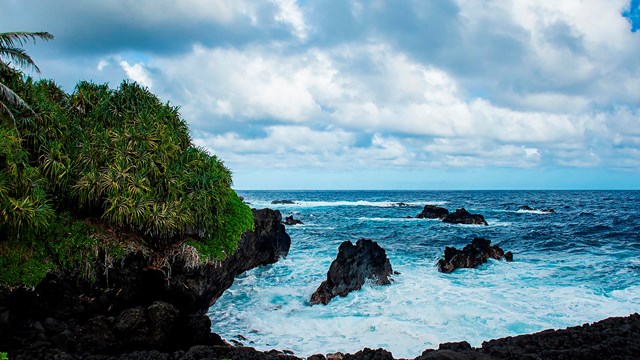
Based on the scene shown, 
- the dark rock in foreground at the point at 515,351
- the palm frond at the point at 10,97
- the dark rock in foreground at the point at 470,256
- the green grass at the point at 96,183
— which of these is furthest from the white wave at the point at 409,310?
the palm frond at the point at 10,97

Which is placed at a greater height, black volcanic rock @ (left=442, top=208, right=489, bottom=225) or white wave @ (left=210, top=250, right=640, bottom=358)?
black volcanic rock @ (left=442, top=208, right=489, bottom=225)

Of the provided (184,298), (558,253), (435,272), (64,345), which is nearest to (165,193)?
(184,298)

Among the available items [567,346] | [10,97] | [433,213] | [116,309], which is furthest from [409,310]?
[433,213]

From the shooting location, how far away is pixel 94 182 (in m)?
12.2

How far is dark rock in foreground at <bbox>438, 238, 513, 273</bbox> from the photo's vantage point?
23500 mm

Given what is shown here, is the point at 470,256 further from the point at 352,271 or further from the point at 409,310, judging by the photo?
the point at 409,310

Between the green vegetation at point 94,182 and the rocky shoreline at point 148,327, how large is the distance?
22.1 inches

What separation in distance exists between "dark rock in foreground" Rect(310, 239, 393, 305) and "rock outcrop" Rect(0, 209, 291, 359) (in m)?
5.25

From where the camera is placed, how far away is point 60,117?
1402 centimetres

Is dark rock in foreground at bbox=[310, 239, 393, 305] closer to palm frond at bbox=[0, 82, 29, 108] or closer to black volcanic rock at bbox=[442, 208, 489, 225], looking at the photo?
palm frond at bbox=[0, 82, 29, 108]

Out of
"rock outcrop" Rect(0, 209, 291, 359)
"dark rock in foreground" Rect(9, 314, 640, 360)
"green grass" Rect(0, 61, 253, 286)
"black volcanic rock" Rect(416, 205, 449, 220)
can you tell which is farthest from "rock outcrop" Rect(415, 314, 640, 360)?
"black volcanic rock" Rect(416, 205, 449, 220)

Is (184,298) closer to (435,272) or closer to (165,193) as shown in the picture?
(165,193)

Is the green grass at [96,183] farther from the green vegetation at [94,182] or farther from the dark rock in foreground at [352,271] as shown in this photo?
the dark rock in foreground at [352,271]

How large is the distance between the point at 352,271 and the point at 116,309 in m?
10.1
